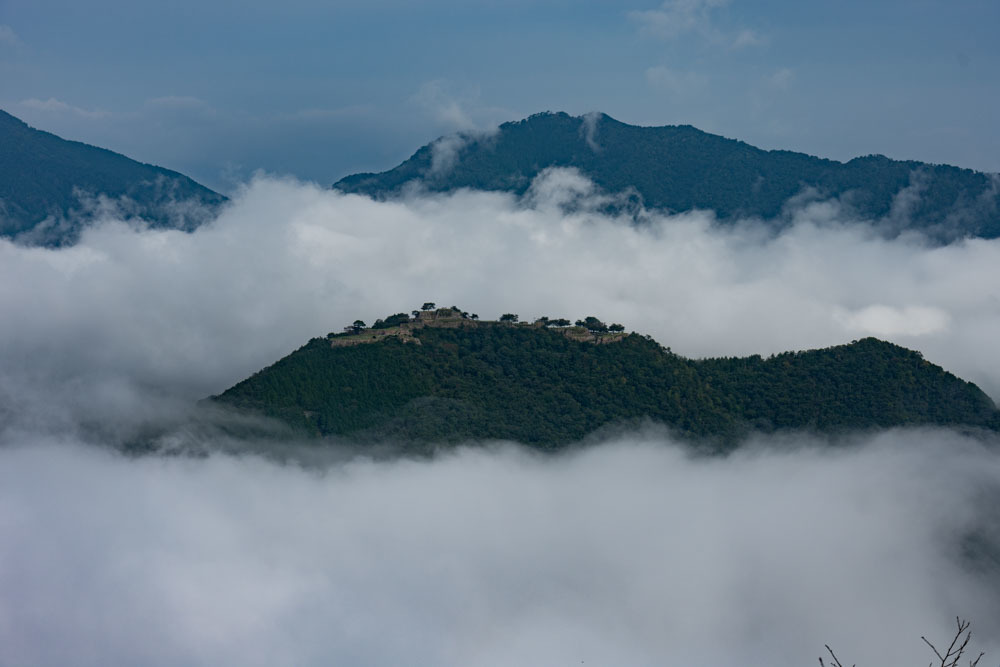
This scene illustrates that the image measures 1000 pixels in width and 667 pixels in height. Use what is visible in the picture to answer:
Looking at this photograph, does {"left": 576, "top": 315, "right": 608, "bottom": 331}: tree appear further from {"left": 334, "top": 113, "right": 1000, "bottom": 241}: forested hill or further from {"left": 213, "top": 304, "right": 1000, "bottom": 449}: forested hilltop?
{"left": 334, "top": 113, "right": 1000, "bottom": 241}: forested hill

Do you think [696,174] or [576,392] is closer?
[576,392]

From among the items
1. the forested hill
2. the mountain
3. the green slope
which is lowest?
the green slope

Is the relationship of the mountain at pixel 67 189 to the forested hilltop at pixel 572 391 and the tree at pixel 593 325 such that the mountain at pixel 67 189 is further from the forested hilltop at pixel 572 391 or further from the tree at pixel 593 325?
the tree at pixel 593 325

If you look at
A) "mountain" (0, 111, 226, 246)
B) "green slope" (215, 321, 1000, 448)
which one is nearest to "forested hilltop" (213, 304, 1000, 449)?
"green slope" (215, 321, 1000, 448)

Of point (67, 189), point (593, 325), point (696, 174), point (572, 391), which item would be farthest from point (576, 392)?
point (67, 189)

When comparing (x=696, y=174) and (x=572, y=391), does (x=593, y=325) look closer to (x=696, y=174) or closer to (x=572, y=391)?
(x=572, y=391)

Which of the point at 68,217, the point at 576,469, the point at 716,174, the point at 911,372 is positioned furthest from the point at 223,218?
the point at 911,372

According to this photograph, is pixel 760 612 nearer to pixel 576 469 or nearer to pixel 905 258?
pixel 576 469
